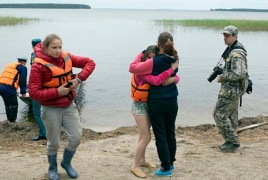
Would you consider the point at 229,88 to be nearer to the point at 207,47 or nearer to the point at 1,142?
the point at 1,142

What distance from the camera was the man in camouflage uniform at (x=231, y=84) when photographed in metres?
5.86

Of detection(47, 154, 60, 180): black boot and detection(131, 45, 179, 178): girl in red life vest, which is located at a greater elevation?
detection(131, 45, 179, 178): girl in red life vest

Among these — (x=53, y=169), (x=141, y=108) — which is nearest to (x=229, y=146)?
(x=141, y=108)

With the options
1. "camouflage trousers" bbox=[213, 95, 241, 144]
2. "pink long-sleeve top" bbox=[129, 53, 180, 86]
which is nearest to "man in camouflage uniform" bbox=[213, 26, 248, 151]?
"camouflage trousers" bbox=[213, 95, 241, 144]

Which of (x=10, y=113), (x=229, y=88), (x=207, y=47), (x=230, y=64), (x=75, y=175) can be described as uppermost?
(x=230, y=64)

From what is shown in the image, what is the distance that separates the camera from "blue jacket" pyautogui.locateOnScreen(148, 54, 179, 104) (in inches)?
181

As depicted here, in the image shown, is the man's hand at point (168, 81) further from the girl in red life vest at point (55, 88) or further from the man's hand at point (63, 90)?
the man's hand at point (63, 90)

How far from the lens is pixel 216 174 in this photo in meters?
5.16

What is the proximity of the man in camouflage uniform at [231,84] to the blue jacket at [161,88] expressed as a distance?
5.02 ft

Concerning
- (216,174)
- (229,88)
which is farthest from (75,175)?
(229,88)

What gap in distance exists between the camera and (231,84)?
6.00m

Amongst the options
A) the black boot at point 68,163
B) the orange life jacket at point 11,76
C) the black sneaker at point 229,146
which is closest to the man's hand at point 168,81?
the black boot at point 68,163

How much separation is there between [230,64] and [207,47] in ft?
83.6

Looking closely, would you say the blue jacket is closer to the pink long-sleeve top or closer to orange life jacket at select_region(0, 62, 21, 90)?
the pink long-sleeve top
